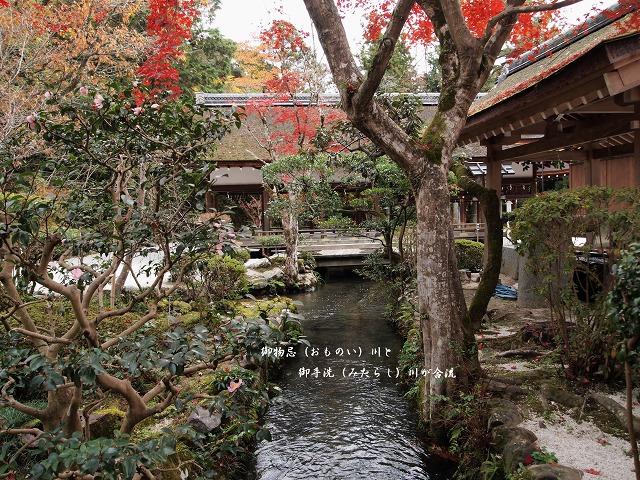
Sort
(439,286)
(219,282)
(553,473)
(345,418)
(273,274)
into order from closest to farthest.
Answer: (553,473), (439,286), (345,418), (219,282), (273,274)

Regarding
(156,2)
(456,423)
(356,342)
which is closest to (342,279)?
(356,342)

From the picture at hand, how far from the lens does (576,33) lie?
25.6ft

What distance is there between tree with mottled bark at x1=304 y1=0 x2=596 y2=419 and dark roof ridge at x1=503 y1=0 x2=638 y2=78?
2384mm

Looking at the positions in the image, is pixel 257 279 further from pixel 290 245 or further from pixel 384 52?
pixel 384 52

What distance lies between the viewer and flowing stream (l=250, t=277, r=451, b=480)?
4828mm

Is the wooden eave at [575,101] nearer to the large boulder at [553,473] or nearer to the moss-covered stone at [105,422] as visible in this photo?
the large boulder at [553,473]

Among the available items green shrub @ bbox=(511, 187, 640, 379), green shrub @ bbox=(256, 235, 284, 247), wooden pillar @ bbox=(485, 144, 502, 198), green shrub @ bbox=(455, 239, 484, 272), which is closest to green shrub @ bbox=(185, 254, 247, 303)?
wooden pillar @ bbox=(485, 144, 502, 198)

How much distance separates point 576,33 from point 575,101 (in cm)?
358

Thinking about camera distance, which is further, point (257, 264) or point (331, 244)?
point (331, 244)

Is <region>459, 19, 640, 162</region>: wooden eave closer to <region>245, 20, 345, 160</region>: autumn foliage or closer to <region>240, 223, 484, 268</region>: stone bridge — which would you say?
<region>245, 20, 345, 160</region>: autumn foliage

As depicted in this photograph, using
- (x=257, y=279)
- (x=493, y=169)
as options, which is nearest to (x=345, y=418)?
(x=493, y=169)

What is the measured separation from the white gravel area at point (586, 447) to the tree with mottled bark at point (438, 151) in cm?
90

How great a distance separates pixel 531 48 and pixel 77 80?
9.84 meters

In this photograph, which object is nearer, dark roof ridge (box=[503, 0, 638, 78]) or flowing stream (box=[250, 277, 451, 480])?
flowing stream (box=[250, 277, 451, 480])
